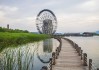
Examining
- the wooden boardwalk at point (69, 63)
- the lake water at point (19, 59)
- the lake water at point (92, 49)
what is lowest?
the lake water at point (92, 49)

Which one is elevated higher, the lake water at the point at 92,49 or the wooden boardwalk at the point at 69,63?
the wooden boardwalk at the point at 69,63

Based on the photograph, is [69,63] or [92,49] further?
[92,49]

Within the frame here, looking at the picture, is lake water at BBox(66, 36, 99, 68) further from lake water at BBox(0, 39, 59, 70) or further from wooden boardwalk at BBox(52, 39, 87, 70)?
lake water at BBox(0, 39, 59, 70)

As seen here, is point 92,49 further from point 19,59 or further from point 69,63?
point 19,59

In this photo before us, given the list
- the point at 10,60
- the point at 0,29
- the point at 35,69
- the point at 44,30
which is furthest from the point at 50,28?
the point at 10,60

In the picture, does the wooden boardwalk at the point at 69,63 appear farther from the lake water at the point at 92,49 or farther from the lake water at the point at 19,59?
the lake water at the point at 92,49

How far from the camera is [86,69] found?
15.0 metres

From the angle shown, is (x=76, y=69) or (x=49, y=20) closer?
(x=76, y=69)

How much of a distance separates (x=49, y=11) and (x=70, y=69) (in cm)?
7080

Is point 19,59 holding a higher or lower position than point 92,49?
higher

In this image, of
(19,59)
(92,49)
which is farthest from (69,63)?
(92,49)

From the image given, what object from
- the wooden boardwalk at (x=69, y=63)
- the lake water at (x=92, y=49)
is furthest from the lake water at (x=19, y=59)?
the lake water at (x=92, y=49)

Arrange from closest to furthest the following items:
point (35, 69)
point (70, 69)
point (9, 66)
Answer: point (9, 66) → point (70, 69) → point (35, 69)

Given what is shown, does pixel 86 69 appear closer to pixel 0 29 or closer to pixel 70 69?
pixel 70 69
